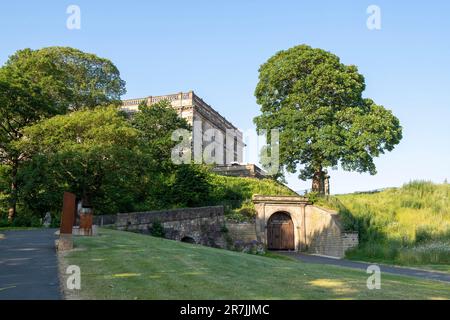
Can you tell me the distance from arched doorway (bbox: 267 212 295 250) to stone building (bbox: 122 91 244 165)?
60.4ft

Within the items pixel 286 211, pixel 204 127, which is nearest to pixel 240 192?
pixel 286 211

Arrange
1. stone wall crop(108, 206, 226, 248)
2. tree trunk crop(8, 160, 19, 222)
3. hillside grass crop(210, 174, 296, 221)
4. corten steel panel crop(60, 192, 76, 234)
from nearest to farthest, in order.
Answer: corten steel panel crop(60, 192, 76, 234) → stone wall crop(108, 206, 226, 248) → tree trunk crop(8, 160, 19, 222) → hillside grass crop(210, 174, 296, 221)

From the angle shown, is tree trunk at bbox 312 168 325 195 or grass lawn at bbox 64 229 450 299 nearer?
grass lawn at bbox 64 229 450 299

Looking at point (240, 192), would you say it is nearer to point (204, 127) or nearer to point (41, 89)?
point (41, 89)

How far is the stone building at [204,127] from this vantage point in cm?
5750

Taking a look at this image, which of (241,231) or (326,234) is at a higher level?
(241,231)

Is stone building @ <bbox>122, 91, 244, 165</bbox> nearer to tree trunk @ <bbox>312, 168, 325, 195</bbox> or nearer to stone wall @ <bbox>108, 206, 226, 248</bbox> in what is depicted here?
tree trunk @ <bbox>312, 168, 325, 195</bbox>

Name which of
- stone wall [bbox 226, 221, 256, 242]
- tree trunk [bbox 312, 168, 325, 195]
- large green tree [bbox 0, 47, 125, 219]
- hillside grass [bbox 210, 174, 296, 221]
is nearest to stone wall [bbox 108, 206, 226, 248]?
stone wall [bbox 226, 221, 256, 242]

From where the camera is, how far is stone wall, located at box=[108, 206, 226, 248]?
27766mm

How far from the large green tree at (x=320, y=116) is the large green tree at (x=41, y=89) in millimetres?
18022

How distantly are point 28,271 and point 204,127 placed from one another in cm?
Answer: 5060

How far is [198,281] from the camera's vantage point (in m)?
10.3

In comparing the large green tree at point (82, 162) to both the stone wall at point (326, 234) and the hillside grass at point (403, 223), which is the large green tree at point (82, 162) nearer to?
the stone wall at point (326, 234)
